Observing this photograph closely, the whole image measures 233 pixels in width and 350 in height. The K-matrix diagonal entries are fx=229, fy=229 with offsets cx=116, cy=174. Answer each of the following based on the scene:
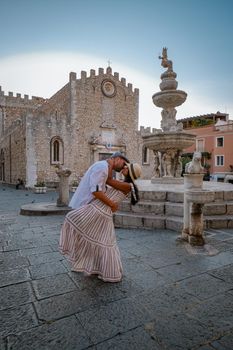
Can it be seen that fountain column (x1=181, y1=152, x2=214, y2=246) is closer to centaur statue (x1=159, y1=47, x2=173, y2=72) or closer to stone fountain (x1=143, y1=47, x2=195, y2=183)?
stone fountain (x1=143, y1=47, x2=195, y2=183)

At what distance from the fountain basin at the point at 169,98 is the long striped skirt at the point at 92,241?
6964 mm

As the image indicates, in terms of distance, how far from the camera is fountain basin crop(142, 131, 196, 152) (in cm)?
783

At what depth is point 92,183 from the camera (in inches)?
101

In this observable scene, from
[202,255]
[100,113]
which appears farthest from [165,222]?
[100,113]

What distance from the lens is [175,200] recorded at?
577cm

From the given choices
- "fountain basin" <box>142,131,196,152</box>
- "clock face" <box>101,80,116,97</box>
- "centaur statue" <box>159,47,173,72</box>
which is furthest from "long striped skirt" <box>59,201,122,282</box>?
"clock face" <box>101,80,116,97</box>

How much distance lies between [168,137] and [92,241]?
233 inches

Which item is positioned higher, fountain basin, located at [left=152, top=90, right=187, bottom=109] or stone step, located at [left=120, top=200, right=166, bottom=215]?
fountain basin, located at [left=152, top=90, right=187, bottom=109]

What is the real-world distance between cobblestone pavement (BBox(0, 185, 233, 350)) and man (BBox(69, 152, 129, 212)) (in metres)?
0.99

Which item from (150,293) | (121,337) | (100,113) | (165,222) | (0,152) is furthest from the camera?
(0,152)

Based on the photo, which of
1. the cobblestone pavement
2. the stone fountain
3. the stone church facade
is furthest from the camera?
the stone church facade

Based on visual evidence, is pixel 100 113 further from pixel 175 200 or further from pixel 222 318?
pixel 222 318

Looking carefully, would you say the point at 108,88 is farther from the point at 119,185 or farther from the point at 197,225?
the point at 119,185

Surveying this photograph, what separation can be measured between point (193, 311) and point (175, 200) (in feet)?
12.2
